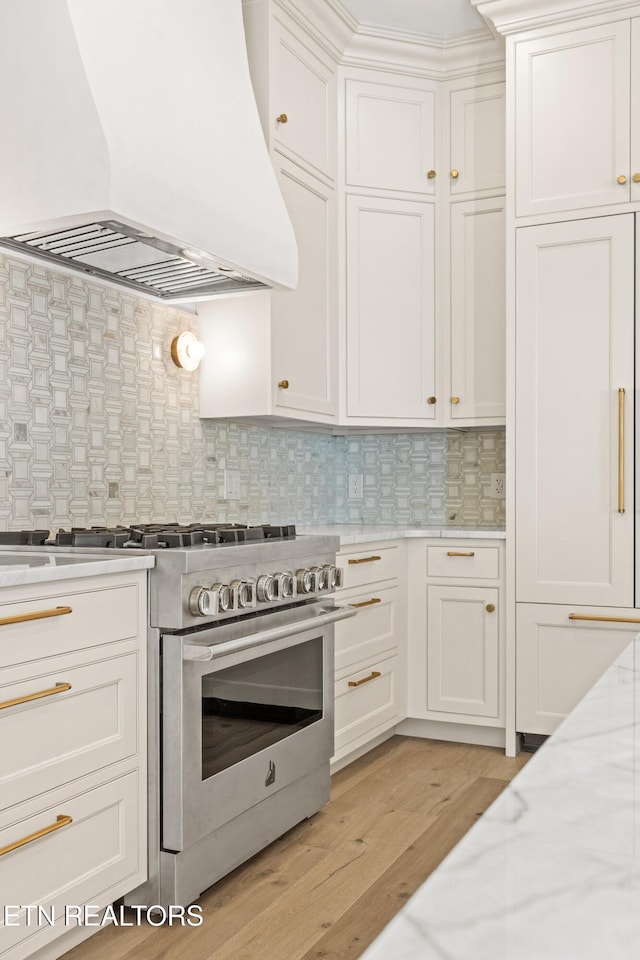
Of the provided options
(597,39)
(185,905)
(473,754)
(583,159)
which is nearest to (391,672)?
(473,754)

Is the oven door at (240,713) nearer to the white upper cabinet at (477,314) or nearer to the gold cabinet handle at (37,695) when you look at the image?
the gold cabinet handle at (37,695)

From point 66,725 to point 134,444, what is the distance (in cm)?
126

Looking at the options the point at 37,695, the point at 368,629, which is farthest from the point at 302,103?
the point at 37,695

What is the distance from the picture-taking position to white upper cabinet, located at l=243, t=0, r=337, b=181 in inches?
121

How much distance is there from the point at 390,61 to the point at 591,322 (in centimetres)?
145

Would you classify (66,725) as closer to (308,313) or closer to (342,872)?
(342,872)

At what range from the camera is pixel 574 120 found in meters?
3.27

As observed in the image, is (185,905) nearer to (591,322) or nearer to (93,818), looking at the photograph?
(93,818)

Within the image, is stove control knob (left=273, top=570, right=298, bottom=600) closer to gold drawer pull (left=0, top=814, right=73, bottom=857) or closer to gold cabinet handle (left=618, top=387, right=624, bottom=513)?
gold drawer pull (left=0, top=814, right=73, bottom=857)

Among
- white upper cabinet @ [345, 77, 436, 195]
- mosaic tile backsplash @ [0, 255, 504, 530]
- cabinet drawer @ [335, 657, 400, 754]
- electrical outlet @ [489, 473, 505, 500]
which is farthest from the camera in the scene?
electrical outlet @ [489, 473, 505, 500]

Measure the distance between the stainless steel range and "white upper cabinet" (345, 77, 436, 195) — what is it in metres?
1.81

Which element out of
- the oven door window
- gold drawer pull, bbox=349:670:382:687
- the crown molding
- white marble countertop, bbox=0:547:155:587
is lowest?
gold drawer pull, bbox=349:670:382:687

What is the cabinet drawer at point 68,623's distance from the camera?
5.40ft

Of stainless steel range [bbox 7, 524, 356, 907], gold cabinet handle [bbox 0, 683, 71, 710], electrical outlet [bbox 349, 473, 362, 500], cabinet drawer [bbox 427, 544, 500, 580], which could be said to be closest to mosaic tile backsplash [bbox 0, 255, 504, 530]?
electrical outlet [bbox 349, 473, 362, 500]
